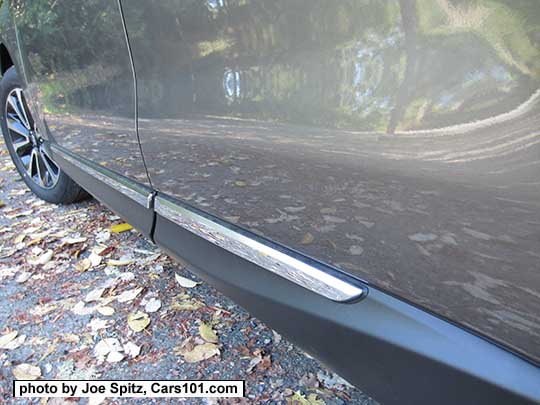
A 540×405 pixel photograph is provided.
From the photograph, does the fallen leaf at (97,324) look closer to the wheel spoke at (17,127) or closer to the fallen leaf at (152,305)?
the fallen leaf at (152,305)

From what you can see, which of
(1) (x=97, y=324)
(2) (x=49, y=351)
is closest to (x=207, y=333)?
(1) (x=97, y=324)

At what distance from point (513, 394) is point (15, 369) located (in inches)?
60.1

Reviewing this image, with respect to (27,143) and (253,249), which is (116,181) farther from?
(27,143)

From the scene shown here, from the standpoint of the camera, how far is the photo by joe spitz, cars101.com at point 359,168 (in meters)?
→ 0.62

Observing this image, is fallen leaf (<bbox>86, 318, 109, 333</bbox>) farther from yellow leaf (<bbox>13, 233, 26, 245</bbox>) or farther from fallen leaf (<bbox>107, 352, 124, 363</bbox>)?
yellow leaf (<bbox>13, 233, 26, 245</bbox>)

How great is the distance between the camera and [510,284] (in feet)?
2.21

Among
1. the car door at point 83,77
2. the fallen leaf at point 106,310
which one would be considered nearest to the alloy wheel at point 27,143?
the car door at point 83,77

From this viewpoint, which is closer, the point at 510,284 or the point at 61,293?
the point at 510,284

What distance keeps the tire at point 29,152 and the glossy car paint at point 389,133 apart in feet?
6.09

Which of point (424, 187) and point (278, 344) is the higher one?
point (424, 187)

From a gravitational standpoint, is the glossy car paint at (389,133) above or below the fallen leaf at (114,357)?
above

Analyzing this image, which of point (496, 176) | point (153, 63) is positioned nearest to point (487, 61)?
point (496, 176)

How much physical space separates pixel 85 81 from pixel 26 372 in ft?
3.45

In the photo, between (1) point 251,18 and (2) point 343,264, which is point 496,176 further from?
(1) point 251,18
